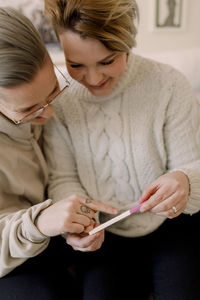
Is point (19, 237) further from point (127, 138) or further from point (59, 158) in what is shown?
point (127, 138)

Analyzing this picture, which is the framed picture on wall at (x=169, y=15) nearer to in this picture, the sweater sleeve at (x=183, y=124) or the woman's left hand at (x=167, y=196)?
the sweater sleeve at (x=183, y=124)

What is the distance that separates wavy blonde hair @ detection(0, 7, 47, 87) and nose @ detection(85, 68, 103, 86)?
0.13 meters

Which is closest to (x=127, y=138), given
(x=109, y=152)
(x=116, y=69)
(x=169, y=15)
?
(x=109, y=152)

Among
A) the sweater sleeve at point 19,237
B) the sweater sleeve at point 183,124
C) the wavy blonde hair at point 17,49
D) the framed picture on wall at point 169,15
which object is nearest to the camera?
the wavy blonde hair at point 17,49

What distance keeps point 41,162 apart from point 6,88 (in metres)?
0.30

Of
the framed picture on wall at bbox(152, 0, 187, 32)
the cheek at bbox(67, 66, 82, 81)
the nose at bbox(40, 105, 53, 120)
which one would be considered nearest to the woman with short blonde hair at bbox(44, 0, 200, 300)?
the cheek at bbox(67, 66, 82, 81)

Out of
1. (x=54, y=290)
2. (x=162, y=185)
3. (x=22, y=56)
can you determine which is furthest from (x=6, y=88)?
(x=54, y=290)

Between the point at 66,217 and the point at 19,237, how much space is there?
14 cm

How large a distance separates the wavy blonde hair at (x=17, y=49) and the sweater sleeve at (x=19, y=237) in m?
0.31

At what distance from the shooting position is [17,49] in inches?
20.3

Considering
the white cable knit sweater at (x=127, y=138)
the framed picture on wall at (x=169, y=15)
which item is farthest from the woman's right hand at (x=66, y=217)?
the framed picture on wall at (x=169, y=15)

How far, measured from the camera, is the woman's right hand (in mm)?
585

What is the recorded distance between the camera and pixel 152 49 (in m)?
1.68

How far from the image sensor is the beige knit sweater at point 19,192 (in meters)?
0.62
